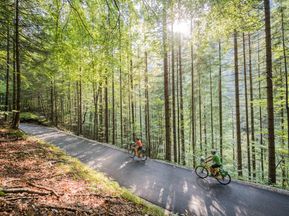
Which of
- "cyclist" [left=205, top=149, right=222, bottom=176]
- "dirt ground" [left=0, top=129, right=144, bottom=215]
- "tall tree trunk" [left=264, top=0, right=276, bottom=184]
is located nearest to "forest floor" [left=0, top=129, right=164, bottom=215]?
"dirt ground" [left=0, top=129, right=144, bottom=215]

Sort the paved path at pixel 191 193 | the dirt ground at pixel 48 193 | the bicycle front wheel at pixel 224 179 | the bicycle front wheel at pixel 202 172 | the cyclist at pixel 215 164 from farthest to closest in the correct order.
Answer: the bicycle front wheel at pixel 202 172 → the cyclist at pixel 215 164 → the bicycle front wheel at pixel 224 179 → the paved path at pixel 191 193 → the dirt ground at pixel 48 193

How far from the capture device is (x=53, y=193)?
4496 mm

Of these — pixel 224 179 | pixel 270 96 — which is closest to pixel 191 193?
pixel 224 179

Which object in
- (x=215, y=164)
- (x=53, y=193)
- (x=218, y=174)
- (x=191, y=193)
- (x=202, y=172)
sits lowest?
(x=191, y=193)

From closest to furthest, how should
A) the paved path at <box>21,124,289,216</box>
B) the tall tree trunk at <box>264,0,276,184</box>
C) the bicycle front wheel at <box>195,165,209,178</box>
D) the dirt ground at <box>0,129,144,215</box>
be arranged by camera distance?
the dirt ground at <box>0,129,144,215</box> → the paved path at <box>21,124,289,216</box> → the tall tree trunk at <box>264,0,276,184</box> → the bicycle front wheel at <box>195,165,209,178</box>

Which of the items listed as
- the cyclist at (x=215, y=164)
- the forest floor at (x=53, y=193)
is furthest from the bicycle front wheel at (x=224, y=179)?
the forest floor at (x=53, y=193)

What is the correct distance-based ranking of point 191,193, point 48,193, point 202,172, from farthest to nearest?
point 202,172 < point 191,193 < point 48,193

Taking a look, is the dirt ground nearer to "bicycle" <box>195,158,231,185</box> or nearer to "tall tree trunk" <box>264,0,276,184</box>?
"bicycle" <box>195,158,231,185</box>

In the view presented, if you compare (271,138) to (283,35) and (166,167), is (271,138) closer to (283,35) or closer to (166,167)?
(166,167)

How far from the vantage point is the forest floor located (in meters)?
3.70

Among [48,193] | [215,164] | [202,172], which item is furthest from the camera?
[202,172]

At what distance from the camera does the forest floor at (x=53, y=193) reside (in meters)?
3.70

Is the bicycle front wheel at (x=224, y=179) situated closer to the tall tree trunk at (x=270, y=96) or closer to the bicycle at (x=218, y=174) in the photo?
the bicycle at (x=218, y=174)

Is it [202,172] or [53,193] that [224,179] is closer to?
[202,172]
